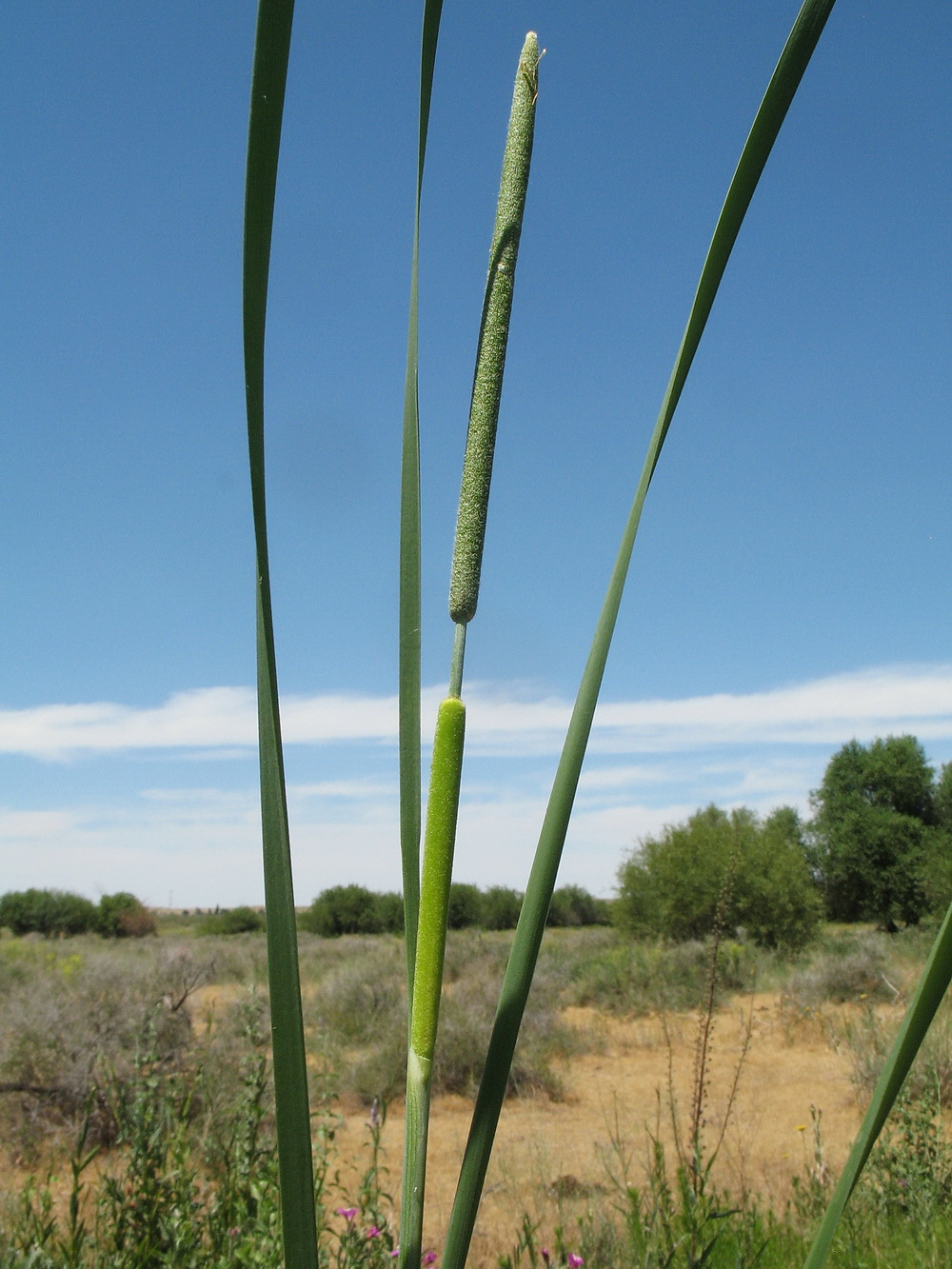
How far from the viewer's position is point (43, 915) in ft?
70.2

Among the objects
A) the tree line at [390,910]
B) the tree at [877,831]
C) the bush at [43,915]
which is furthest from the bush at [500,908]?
the bush at [43,915]

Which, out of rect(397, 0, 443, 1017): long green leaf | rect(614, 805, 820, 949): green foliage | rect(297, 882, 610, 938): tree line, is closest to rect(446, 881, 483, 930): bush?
rect(297, 882, 610, 938): tree line

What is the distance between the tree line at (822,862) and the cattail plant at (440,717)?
15.8 meters

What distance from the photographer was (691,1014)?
10.5 meters

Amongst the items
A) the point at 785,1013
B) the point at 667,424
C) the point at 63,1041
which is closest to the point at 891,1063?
the point at 667,424

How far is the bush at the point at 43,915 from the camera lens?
69.6 ft

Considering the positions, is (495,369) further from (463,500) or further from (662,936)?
(662,936)

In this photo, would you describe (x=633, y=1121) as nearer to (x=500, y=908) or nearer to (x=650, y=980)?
(x=650, y=980)

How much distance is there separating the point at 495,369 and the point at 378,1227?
2.01m

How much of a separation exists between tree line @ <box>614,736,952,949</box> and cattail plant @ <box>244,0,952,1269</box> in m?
15.8

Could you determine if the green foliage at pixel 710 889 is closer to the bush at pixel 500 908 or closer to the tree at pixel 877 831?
the tree at pixel 877 831

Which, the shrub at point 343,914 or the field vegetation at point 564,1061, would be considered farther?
the shrub at point 343,914

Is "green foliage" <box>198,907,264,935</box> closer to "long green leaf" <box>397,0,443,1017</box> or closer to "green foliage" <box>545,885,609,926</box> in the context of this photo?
"green foliage" <box>545,885,609,926</box>

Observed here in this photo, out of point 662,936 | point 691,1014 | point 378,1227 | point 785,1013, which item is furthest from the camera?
point 662,936
